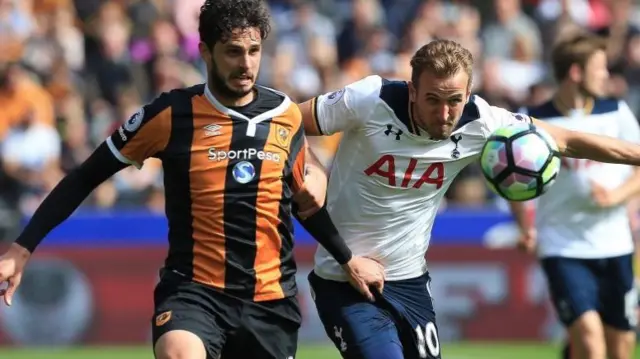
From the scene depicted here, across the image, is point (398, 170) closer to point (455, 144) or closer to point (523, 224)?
point (455, 144)

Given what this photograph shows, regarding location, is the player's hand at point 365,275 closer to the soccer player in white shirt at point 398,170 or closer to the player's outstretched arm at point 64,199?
the soccer player in white shirt at point 398,170

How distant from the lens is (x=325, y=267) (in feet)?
25.0

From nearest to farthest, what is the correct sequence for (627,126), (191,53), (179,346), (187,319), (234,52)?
1. (179,346)
2. (187,319)
3. (234,52)
4. (627,126)
5. (191,53)

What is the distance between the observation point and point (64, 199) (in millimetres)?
6730

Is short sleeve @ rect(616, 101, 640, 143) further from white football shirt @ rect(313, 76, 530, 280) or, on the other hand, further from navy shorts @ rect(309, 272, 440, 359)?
navy shorts @ rect(309, 272, 440, 359)

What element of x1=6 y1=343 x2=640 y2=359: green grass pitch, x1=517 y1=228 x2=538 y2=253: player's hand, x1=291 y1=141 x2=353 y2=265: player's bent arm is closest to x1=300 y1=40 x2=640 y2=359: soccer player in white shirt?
x1=291 y1=141 x2=353 y2=265: player's bent arm

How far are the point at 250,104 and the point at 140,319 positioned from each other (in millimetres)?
7969

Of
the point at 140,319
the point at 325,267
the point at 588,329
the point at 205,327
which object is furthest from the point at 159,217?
the point at 205,327

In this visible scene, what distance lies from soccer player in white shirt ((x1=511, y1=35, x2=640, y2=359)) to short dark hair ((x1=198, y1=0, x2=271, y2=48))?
3502mm

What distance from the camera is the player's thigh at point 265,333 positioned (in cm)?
675

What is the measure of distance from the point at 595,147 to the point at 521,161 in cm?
50

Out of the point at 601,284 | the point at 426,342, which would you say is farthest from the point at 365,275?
the point at 601,284

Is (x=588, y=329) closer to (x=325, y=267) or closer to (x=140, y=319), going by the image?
(x=325, y=267)

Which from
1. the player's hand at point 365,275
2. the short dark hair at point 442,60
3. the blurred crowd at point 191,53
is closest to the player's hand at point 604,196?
the player's hand at point 365,275
